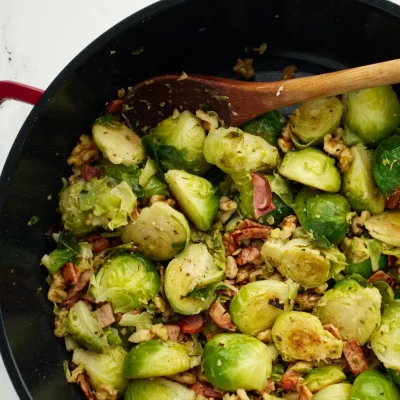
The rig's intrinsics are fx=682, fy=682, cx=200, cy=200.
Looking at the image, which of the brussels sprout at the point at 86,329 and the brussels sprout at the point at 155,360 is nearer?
the brussels sprout at the point at 155,360

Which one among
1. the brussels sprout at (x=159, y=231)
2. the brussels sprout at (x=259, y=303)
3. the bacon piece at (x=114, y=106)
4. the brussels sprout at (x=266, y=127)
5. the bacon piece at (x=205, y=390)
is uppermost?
the bacon piece at (x=114, y=106)

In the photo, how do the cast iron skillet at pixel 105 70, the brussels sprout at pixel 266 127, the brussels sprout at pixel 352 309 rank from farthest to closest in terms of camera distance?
the brussels sprout at pixel 266 127 → the brussels sprout at pixel 352 309 → the cast iron skillet at pixel 105 70

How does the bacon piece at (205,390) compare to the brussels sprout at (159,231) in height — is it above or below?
below

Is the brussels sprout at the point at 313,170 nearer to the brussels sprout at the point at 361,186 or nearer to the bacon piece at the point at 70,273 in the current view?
the brussels sprout at the point at 361,186

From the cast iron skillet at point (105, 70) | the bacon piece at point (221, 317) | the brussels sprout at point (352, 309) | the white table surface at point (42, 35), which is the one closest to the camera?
the cast iron skillet at point (105, 70)

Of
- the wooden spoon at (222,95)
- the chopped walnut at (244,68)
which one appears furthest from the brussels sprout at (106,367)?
the chopped walnut at (244,68)

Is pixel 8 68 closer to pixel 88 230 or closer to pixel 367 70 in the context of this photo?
pixel 88 230

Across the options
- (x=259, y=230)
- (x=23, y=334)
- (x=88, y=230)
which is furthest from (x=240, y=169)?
(x=23, y=334)
